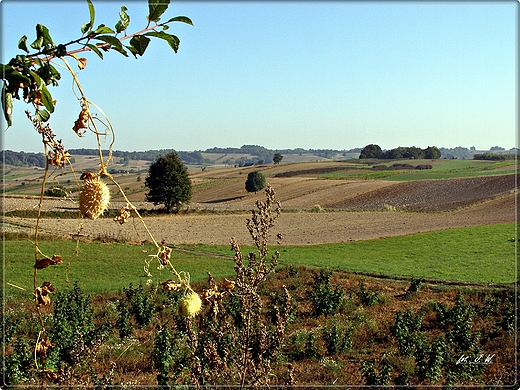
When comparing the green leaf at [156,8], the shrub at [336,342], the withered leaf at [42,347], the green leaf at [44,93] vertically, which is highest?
the green leaf at [156,8]

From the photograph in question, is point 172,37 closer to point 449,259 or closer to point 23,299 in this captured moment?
point 23,299

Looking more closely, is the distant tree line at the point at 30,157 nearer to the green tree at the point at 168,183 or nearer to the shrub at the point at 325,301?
the shrub at the point at 325,301

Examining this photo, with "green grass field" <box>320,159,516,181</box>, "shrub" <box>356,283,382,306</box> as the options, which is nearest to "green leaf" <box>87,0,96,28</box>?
"shrub" <box>356,283,382,306</box>

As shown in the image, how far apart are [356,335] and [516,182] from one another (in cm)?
4671

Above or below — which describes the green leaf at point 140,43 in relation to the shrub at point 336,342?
above

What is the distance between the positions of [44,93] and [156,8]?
→ 0.34 m

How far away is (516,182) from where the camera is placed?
51.6 meters

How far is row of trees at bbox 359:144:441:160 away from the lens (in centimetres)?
10125

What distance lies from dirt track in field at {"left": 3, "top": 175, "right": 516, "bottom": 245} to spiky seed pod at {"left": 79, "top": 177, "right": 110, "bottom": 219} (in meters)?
20.6

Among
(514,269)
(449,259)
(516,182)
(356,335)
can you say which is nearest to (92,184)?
(356,335)

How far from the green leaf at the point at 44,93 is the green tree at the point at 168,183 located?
41742 millimetres

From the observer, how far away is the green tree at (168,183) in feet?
140

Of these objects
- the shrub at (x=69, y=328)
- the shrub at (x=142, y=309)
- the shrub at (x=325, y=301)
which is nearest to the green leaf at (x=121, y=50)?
the shrub at (x=69, y=328)

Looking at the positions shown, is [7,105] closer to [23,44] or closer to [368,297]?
[23,44]
